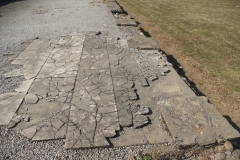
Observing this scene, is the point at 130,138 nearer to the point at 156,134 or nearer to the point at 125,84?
the point at 156,134

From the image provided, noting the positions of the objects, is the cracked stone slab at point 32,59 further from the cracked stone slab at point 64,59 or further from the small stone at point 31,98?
the small stone at point 31,98

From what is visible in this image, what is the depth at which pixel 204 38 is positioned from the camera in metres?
9.38

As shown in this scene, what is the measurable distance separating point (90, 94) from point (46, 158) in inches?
68.7

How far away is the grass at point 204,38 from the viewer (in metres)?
5.77

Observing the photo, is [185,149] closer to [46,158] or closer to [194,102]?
[194,102]

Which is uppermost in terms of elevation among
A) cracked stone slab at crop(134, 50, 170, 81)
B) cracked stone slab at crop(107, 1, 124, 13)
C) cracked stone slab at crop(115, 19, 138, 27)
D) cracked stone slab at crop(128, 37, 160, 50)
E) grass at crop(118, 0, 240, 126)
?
cracked stone slab at crop(107, 1, 124, 13)

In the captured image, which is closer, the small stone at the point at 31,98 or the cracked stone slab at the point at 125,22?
the small stone at the point at 31,98

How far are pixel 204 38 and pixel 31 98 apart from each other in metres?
7.91

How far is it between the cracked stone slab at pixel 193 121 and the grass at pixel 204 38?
105 cm

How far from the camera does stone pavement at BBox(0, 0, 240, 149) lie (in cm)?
369

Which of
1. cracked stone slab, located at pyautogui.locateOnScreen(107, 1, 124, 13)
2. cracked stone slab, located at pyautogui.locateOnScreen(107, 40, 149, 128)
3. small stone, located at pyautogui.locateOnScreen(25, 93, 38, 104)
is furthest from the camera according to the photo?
cracked stone slab, located at pyautogui.locateOnScreen(107, 1, 124, 13)

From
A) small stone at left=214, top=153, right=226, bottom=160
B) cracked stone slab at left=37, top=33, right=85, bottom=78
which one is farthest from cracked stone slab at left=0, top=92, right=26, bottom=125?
small stone at left=214, top=153, right=226, bottom=160

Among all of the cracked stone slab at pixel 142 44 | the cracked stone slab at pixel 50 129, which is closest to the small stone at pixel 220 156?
the cracked stone slab at pixel 50 129

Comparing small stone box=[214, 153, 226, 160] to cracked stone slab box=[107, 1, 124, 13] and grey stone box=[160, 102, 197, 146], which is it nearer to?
grey stone box=[160, 102, 197, 146]
